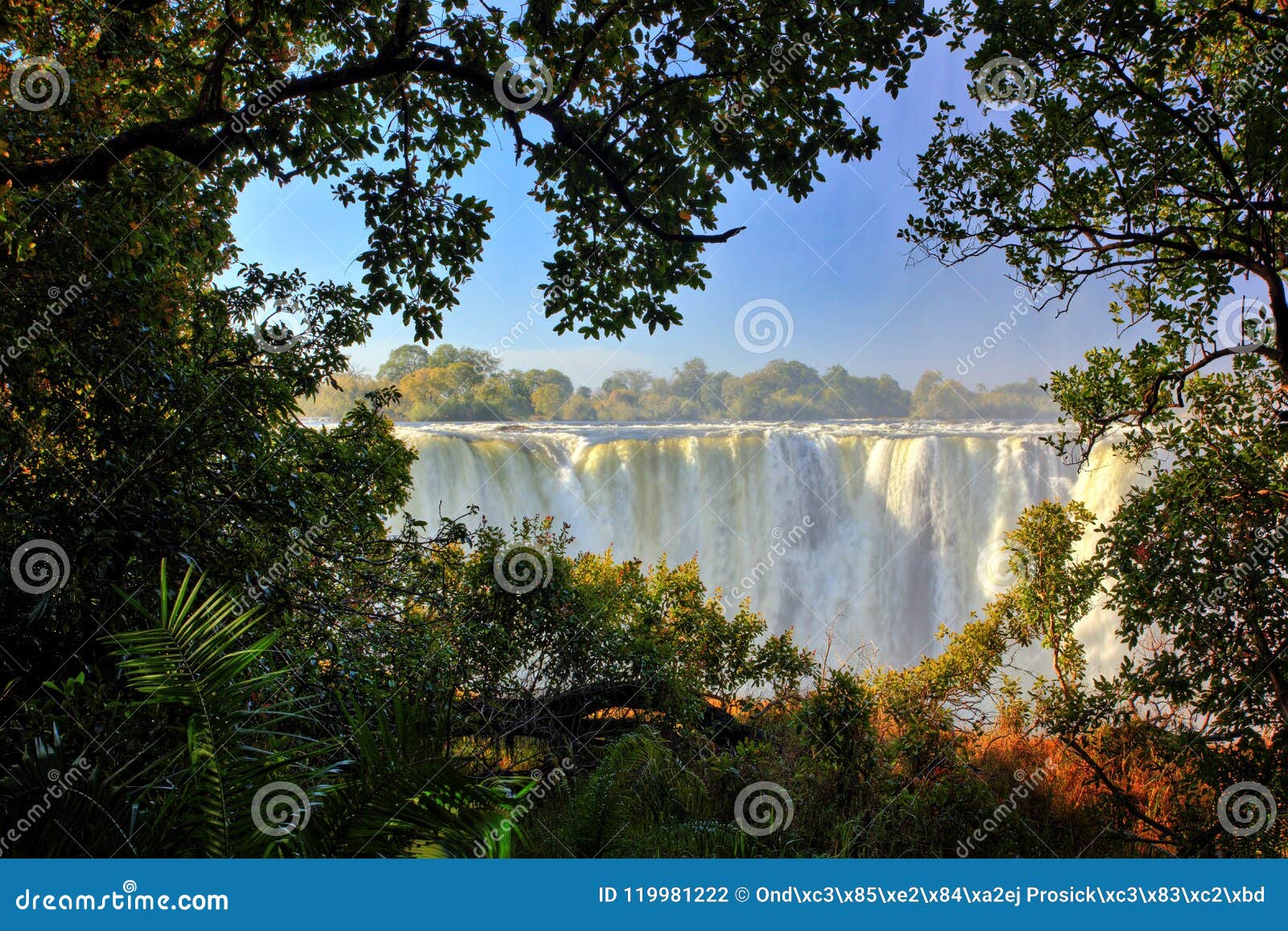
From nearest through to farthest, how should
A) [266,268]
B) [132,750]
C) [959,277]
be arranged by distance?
[132,750] < [266,268] < [959,277]

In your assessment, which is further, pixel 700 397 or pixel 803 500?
pixel 700 397

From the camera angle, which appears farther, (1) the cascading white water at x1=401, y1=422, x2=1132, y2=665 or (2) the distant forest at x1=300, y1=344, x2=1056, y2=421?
(2) the distant forest at x1=300, y1=344, x2=1056, y2=421

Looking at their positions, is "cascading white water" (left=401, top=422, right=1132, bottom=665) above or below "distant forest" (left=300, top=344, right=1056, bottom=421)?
below

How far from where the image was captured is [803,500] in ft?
31.3

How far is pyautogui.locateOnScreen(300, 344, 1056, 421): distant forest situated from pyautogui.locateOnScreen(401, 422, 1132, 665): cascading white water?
0.56m

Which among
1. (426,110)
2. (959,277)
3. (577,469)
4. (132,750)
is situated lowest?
(132,750)

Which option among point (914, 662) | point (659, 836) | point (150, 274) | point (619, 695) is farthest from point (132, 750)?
point (914, 662)

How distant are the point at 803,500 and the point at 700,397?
2325 mm

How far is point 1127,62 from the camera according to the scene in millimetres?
3213

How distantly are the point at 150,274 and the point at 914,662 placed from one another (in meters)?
9.56

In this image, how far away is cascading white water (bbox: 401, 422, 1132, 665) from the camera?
8750 mm

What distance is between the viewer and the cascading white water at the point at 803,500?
875 cm

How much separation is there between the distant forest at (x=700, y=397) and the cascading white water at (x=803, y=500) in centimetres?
56
